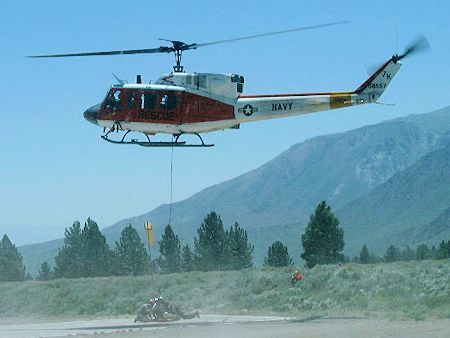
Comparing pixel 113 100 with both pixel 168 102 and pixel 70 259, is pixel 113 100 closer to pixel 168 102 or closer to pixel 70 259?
pixel 168 102

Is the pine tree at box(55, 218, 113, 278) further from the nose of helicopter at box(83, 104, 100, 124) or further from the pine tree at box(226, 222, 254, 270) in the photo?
the nose of helicopter at box(83, 104, 100, 124)

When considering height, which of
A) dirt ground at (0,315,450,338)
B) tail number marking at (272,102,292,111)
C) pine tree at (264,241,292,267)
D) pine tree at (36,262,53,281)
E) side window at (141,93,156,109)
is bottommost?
dirt ground at (0,315,450,338)

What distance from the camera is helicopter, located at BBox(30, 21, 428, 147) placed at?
31.5m

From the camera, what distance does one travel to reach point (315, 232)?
89.2 metres

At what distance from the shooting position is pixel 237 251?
323 ft

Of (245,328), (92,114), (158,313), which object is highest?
(92,114)

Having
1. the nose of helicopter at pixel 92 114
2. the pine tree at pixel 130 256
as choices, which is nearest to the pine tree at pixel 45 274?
the pine tree at pixel 130 256

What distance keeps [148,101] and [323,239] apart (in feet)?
197

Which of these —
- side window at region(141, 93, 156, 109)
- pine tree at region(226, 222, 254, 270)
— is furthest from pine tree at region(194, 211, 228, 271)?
side window at region(141, 93, 156, 109)

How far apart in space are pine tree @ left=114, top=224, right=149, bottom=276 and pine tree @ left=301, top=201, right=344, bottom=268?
880 inches

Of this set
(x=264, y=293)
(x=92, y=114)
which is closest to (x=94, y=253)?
(x=264, y=293)

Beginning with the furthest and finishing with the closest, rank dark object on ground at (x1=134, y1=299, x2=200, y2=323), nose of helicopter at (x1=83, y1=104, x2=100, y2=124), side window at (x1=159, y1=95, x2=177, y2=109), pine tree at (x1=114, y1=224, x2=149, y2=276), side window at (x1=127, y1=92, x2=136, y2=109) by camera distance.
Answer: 1. pine tree at (x1=114, y1=224, x2=149, y2=276)
2. dark object on ground at (x1=134, y1=299, x2=200, y2=323)
3. nose of helicopter at (x1=83, y1=104, x2=100, y2=124)
4. side window at (x1=127, y1=92, x2=136, y2=109)
5. side window at (x1=159, y1=95, x2=177, y2=109)

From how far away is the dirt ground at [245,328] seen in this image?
25328 mm

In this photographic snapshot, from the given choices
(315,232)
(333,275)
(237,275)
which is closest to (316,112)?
(333,275)
